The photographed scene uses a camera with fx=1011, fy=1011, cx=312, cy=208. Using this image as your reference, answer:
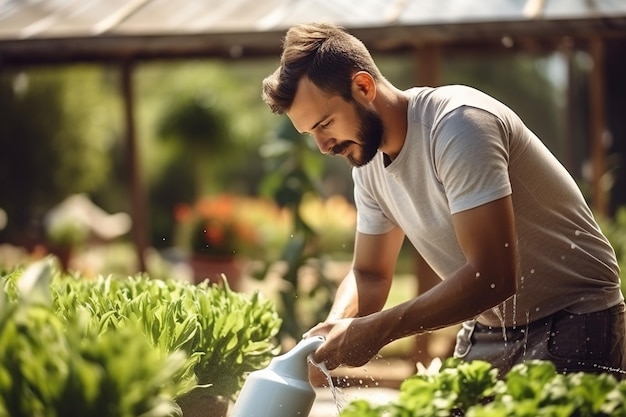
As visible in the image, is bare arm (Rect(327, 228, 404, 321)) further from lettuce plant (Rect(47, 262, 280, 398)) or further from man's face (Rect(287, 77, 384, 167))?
man's face (Rect(287, 77, 384, 167))

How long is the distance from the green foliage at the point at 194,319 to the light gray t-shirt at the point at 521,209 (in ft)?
1.62

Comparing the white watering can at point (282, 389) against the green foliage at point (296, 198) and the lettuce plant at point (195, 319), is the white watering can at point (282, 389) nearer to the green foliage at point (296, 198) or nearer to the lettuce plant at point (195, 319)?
the lettuce plant at point (195, 319)

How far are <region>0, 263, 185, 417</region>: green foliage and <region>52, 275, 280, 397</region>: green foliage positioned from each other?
0.38m

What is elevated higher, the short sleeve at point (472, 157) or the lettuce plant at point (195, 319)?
the short sleeve at point (472, 157)

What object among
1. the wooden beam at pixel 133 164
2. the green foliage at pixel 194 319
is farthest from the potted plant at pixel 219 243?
the green foliage at pixel 194 319

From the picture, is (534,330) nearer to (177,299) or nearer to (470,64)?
(177,299)

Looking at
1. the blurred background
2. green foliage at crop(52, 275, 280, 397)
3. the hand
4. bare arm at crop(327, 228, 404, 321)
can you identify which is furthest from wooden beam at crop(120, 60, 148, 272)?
the hand

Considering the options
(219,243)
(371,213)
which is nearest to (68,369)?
(371,213)

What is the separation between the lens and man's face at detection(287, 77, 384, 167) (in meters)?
2.34

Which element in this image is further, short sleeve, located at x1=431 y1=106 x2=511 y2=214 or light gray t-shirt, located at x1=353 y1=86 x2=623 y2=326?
light gray t-shirt, located at x1=353 y1=86 x2=623 y2=326

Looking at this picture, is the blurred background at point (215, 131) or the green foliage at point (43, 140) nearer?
the blurred background at point (215, 131)

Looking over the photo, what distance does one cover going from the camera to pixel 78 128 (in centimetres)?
1166

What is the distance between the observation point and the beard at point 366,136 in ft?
7.70

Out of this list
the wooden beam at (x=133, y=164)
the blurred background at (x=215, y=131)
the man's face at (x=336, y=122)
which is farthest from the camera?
the wooden beam at (x=133, y=164)
